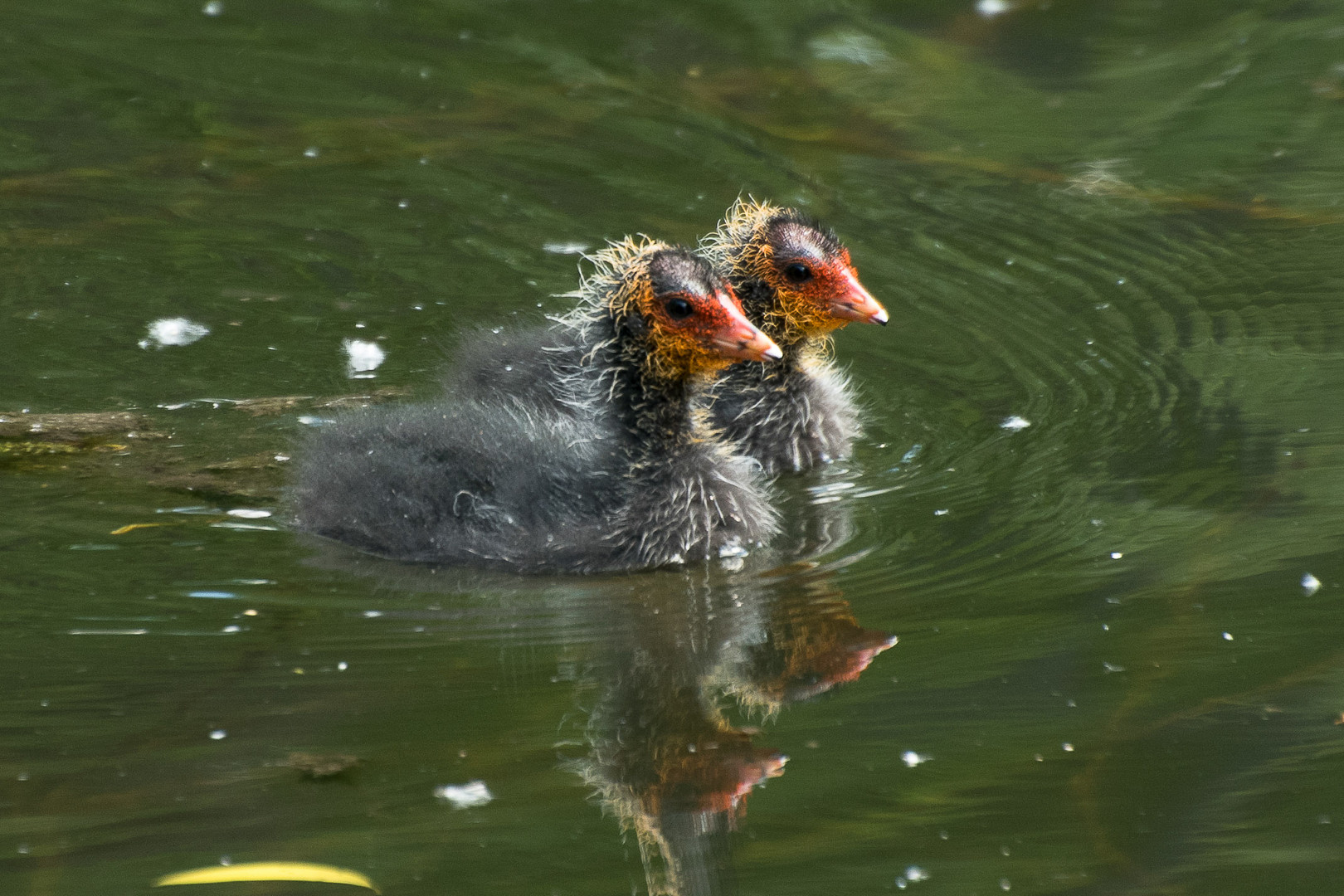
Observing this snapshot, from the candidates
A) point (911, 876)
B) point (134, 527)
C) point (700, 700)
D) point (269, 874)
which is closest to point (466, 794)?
point (269, 874)

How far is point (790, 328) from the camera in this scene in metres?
5.96

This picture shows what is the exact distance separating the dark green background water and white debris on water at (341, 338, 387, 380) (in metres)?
0.09

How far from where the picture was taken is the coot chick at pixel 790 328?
19.1 ft

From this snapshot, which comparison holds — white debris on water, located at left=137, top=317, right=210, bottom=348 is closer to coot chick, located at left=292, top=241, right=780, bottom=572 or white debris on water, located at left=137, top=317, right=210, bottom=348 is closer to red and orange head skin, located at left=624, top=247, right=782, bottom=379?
coot chick, located at left=292, top=241, right=780, bottom=572

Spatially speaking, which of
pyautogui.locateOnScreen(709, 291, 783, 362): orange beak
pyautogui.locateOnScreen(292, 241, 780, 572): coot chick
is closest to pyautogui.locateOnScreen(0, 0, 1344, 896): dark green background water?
pyautogui.locateOnScreen(292, 241, 780, 572): coot chick

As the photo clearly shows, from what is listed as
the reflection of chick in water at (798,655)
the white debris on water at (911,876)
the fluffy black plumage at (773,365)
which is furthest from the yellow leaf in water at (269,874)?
the fluffy black plumage at (773,365)

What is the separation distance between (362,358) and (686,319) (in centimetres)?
194

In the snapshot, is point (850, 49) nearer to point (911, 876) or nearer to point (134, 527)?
point (134, 527)

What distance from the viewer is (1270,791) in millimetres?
3566

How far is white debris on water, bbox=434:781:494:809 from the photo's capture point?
140 inches

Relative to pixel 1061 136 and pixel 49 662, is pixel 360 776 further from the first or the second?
pixel 1061 136

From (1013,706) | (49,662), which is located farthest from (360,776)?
(1013,706)

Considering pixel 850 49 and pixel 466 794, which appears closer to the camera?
pixel 466 794

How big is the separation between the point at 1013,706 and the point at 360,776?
1.49 m
